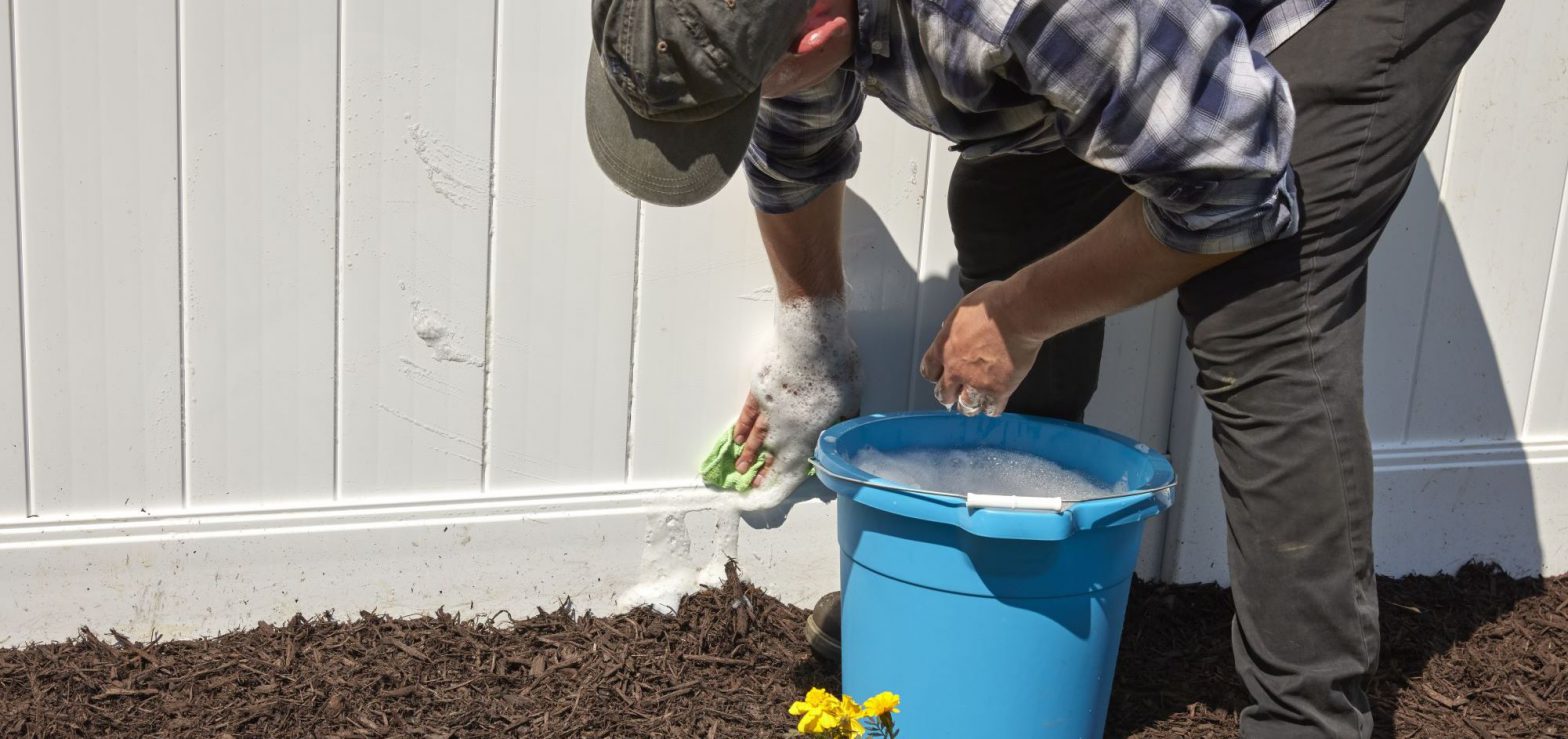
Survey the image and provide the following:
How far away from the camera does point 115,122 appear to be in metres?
1.86

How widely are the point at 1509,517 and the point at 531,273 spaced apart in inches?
77.2

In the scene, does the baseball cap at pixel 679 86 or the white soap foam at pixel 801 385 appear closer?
the baseball cap at pixel 679 86

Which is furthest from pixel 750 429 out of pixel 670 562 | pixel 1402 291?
pixel 1402 291

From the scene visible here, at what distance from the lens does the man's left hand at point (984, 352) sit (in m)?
1.62

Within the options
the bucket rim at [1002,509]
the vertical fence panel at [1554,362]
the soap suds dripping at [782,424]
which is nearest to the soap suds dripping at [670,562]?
the soap suds dripping at [782,424]

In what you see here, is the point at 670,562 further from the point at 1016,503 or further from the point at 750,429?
the point at 1016,503

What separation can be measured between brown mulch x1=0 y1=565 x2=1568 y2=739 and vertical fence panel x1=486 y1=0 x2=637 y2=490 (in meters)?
0.29

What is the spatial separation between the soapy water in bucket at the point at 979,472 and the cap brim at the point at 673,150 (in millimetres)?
630

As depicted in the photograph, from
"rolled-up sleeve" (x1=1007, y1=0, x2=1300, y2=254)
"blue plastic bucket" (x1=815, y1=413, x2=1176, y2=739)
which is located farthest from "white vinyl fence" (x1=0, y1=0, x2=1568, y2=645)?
"rolled-up sleeve" (x1=1007, y1=0, x2=1300, y2=254)

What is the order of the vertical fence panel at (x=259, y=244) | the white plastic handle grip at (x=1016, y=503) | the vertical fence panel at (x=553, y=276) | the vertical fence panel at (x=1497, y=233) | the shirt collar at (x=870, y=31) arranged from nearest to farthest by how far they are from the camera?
the shirt collar at (x=870, y=31)
the white plastic handle grip at (x=1016, y=503)
the vertical fence panel at (x=259, y=244)
the vertical fence panel at (x=553, y=276)
the vertical fence panel at (x=1497, y=233)

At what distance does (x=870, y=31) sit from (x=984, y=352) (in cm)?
43

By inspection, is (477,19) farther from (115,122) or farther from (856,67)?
(856,67)

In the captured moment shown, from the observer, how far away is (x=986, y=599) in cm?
168

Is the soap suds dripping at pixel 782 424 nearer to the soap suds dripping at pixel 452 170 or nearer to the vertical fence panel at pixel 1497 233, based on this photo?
the soap suds dripping at pixel 452 170
